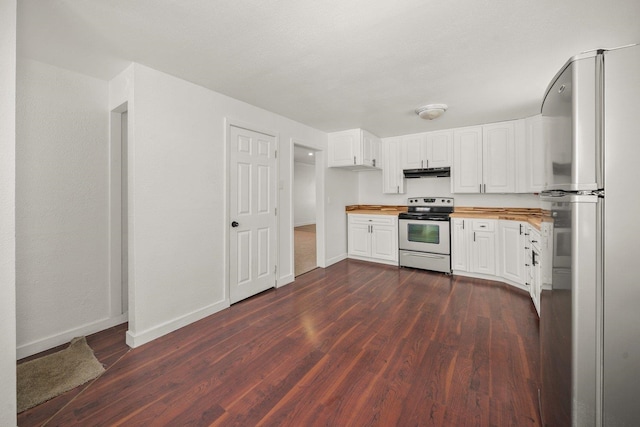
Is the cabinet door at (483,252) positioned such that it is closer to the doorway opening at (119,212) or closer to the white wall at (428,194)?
the white wall at (428,194)

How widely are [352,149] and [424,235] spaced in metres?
1.87

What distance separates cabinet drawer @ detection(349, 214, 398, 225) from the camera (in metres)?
4.64

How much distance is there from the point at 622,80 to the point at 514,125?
11.6ft

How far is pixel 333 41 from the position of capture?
1.91m

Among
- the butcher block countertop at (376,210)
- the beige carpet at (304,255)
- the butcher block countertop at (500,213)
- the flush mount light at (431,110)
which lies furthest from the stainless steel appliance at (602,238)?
the butcher block countertop at (376,210)

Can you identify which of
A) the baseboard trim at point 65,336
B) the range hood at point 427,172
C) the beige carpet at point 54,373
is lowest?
the beige carpet at point 54,373

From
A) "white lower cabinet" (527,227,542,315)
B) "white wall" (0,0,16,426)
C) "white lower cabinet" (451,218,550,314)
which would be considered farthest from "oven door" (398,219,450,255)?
"white wall" (0,0,16,426)

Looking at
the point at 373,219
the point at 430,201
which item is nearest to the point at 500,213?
the point at 430,201

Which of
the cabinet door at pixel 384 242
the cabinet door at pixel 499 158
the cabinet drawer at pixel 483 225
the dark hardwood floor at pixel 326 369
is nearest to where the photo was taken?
the dark hardwood floor at pixel 326 369

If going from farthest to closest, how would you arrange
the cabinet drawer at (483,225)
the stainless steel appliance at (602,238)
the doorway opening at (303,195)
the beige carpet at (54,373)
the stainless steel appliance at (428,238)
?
the doorway opening at (303,195), the stainless steel appliance at (428,238), the cabinet drawer at (483,225), the beige carpet at (54,373), the stainless steel appliance at (602,238)

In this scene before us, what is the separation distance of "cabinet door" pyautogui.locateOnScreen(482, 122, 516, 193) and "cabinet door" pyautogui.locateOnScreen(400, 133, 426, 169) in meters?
0.92

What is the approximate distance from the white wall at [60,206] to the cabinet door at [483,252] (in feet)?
15.1

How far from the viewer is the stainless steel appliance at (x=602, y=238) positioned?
0.91 meters

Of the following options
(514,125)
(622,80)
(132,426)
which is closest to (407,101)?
(514,125)
